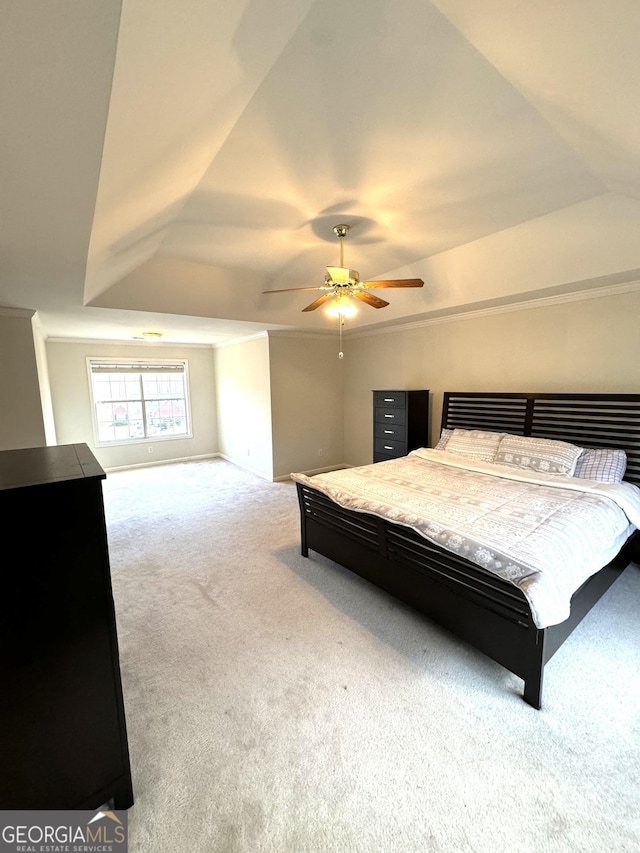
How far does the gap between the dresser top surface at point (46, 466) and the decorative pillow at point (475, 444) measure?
3298 mm

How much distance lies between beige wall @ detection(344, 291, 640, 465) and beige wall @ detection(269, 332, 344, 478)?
1.67ft

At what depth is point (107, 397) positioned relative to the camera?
600 centimetres

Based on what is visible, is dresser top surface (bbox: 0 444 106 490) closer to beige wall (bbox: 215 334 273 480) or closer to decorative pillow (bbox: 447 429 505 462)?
decorative pillow (bbox: 447 429 505 462)

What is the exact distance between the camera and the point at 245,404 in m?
5.92

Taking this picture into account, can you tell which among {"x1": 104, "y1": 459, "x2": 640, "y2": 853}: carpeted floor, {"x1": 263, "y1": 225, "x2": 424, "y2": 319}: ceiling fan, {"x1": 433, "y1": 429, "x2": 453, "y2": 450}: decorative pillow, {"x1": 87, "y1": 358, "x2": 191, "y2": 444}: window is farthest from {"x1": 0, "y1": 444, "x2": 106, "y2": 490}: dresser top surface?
{"x1": 87, "y1": 358, "x2": 191, "y2": 444}: window

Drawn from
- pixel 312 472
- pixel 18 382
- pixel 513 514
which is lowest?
pixel 312 472

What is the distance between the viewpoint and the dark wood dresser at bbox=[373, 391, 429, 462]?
4348 mm

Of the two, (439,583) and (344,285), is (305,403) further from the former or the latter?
(439,583)

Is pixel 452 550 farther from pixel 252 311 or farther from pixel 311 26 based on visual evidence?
pixel 252 311

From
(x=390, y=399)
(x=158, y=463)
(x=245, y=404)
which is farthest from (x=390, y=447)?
(x=158, y=463)

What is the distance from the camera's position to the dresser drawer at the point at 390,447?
4414 millimetres

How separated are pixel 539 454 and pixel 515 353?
1187 millimetres

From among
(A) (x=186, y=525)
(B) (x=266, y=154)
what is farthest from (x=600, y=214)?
(A) (x=186, y=525)

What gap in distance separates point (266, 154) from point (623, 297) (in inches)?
122
